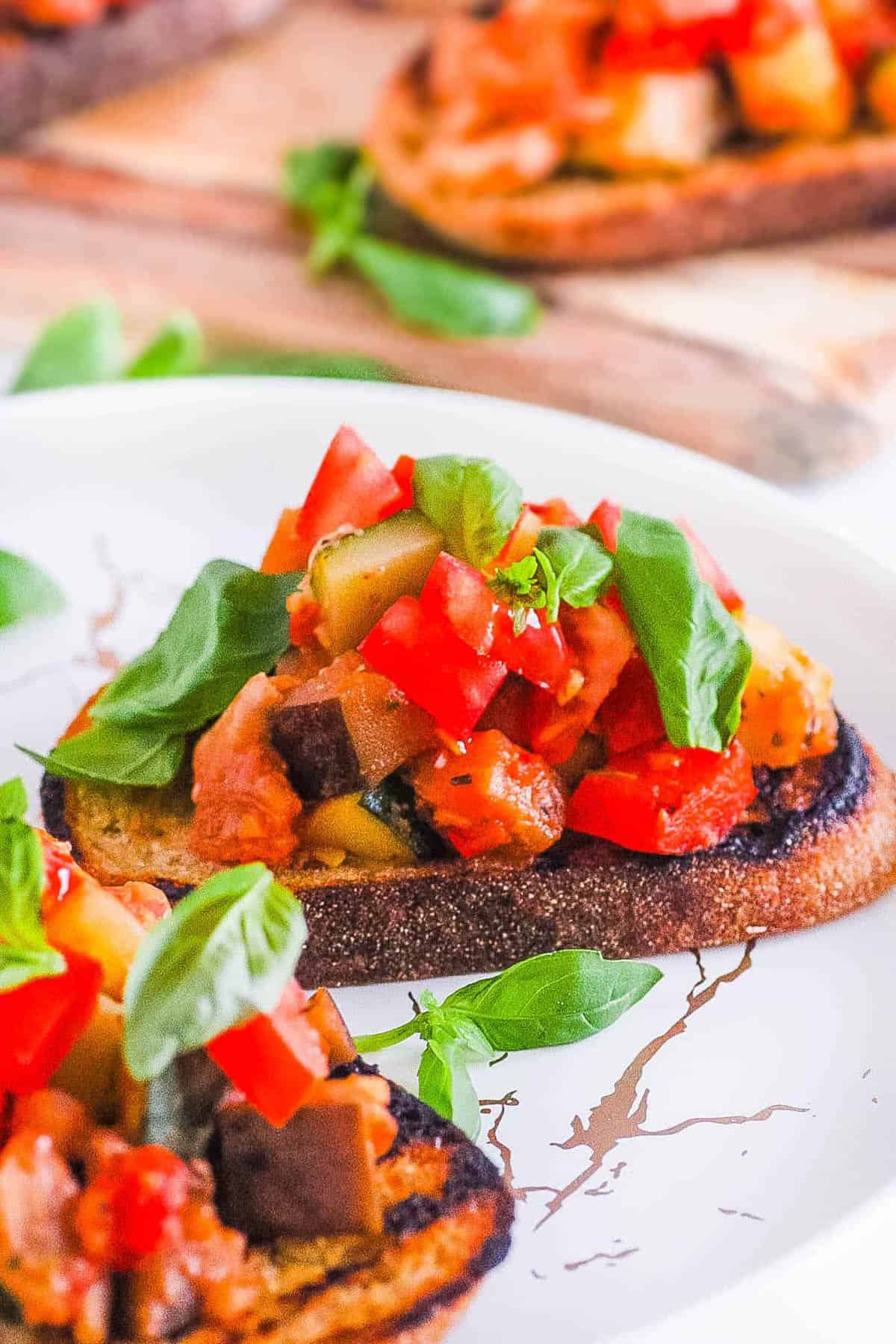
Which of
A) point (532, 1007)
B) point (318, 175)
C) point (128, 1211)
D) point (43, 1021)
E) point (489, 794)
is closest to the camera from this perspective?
point (128, 1211)

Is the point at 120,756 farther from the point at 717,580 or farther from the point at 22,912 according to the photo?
the point at 717,580

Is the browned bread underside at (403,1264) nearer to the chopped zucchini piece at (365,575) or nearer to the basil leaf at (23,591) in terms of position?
the chopped zucchini piece at (365,575)

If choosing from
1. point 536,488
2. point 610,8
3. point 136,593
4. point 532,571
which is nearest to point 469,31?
point 610,8

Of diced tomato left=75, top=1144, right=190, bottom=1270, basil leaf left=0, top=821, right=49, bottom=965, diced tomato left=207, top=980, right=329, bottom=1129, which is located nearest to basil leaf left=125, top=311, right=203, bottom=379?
basil leaf left=0, top=821, right=49, bottom=965

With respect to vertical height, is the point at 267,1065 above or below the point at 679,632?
below

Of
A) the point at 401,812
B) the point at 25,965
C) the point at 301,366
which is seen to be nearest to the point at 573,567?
the point at 401,812
